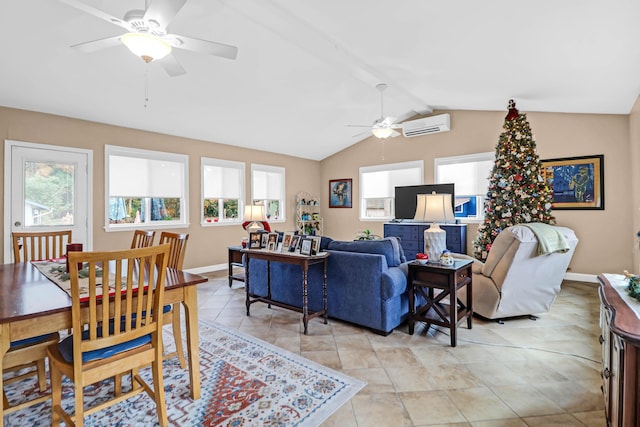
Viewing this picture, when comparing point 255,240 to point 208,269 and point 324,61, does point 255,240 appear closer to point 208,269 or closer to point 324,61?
point 324,61

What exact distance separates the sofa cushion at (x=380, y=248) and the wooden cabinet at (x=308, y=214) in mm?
4436

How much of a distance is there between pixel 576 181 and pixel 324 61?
4360 mm

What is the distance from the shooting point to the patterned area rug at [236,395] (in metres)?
1.79

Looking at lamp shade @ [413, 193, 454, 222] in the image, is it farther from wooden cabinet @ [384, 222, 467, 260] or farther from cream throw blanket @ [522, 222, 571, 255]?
wooden cabinet @ [384, 222, 467, 260]

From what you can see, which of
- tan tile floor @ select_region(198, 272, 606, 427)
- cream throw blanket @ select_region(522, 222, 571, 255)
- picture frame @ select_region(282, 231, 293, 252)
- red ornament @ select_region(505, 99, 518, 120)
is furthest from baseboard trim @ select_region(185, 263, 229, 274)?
red ornament @ select_region(505, 99, 518, 120)

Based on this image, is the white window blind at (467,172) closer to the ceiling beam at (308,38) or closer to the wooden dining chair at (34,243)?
the ceiling beam at (308,38)

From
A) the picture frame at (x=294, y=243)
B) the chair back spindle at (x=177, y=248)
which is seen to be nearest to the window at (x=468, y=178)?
the picture frame at (x=294, y=243)

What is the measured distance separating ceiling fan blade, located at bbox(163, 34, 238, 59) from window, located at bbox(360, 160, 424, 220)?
508 cm

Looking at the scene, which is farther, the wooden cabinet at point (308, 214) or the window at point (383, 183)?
the wooden cabinet at point (308, 214)

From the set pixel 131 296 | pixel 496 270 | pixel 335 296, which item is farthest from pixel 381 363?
pixel 131 296

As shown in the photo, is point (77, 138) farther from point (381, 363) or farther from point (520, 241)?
point (520, 241)

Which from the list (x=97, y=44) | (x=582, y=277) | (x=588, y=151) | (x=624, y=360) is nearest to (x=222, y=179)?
(x=97, y=44)

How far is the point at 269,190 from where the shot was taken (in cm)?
729

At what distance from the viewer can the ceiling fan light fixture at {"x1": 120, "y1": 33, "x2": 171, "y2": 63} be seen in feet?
7.22
